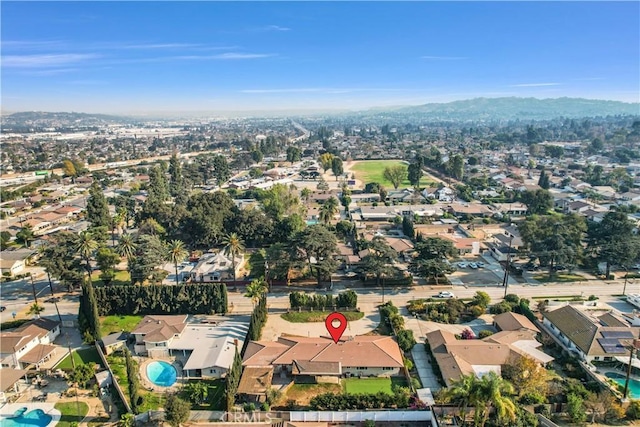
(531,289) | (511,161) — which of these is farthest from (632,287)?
(511,161)

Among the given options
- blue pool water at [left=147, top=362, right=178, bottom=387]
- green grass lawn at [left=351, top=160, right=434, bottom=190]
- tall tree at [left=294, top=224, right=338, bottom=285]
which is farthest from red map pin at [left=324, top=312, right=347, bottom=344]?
green grass lawn at [left=351, top=160, right=434, bottom=190]

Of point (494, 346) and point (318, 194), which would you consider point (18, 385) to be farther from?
point (318, 194)

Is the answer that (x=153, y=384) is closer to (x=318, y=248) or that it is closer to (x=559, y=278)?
(x=318, y=248)

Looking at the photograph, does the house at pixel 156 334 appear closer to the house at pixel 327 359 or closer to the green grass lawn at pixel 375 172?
the house at pixel 327 359

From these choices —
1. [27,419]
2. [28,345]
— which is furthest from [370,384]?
[28,345]

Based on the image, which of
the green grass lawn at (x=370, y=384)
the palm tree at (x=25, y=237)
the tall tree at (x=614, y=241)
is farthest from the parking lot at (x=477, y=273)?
the palm tree at (x=25, y=237)

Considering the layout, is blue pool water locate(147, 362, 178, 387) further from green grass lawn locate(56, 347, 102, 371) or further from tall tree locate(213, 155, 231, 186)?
tall tree locate(213, 155, 231, 186)

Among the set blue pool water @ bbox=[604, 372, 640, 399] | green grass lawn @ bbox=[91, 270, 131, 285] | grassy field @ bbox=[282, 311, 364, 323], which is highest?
blue pool water @ bbox=[604, 372, 640, 399]
